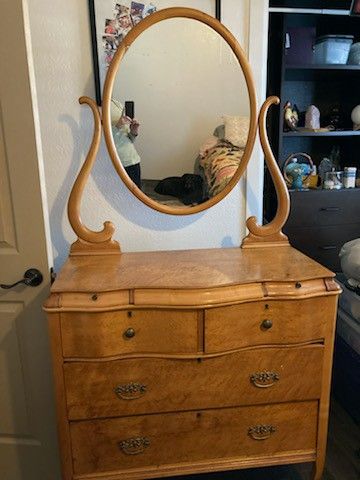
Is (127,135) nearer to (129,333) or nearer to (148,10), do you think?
(148,10)

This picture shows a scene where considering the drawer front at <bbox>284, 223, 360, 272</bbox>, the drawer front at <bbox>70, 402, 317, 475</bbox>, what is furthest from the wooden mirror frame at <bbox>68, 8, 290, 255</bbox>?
the drawer front at <bbox>284, 223, 360, 272</bbox>

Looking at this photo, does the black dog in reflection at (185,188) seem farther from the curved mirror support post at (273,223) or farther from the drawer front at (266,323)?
the drawer front at (266,323)

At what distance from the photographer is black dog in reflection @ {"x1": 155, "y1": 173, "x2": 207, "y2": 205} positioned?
1.50m

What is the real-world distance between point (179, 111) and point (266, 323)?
0.84 metres

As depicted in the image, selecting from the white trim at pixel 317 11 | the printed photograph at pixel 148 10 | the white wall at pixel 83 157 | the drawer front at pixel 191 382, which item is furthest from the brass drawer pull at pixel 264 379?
the white trim at pixel 317 11

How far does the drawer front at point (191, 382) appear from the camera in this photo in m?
1.15

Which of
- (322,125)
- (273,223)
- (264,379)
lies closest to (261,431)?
(264,379)

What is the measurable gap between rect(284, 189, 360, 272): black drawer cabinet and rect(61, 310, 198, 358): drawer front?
1476mm

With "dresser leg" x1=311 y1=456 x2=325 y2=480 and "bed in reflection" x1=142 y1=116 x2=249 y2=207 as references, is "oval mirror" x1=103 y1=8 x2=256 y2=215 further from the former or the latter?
"dresser leg" x1=311 y1=456 x2=325 y2=480

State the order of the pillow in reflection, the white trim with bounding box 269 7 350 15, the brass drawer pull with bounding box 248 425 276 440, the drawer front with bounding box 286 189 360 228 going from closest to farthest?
the brass drawer pull with bounding box 248 425 276 440, the pillow in reflection, the white trim with bounding box 269 7 350 15, the drawer front with bounding box 286 189 360 228

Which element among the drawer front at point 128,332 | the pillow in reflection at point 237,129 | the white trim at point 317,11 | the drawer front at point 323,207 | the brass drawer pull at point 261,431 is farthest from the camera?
the drawer front at point 323,207

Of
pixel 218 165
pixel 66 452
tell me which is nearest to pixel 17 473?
pixel 66 452

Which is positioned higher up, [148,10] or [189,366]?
[148,10]

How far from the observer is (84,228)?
4.61 ft
